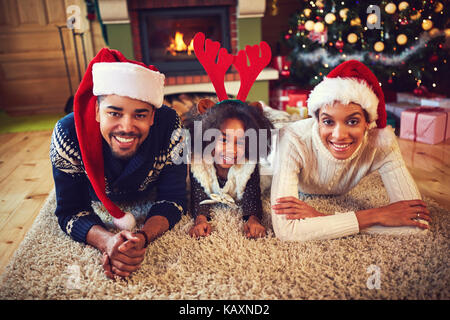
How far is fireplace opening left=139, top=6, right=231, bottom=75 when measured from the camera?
2.95m

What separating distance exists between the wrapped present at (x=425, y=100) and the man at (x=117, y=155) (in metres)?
2.07

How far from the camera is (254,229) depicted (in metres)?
1.23

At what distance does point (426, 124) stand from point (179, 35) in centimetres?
206

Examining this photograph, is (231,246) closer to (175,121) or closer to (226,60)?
(175,121)

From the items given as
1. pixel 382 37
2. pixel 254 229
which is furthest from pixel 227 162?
pixel 382 37

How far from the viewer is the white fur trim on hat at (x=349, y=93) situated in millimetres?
1098

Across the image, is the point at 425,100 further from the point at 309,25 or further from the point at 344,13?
the point at 309,25

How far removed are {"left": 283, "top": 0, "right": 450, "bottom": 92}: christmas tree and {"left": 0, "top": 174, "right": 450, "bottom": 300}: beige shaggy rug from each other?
1.48 meters

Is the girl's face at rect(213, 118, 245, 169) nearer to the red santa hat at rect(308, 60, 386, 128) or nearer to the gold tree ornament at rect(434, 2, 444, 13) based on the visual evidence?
the red santa hat at rect(308, 60, 386, 128)

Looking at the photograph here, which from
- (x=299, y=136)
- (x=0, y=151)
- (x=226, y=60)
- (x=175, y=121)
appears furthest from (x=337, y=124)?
(x=0, y=151)

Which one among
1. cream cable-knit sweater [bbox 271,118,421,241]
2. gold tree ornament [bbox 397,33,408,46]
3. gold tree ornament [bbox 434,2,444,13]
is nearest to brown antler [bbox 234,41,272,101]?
cream cable-knit sweater [bbox 271,118,421,241]

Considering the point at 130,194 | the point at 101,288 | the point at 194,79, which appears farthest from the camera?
the point at 194,79

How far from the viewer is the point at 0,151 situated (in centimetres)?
247

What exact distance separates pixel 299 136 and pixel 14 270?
1039 millimetres
